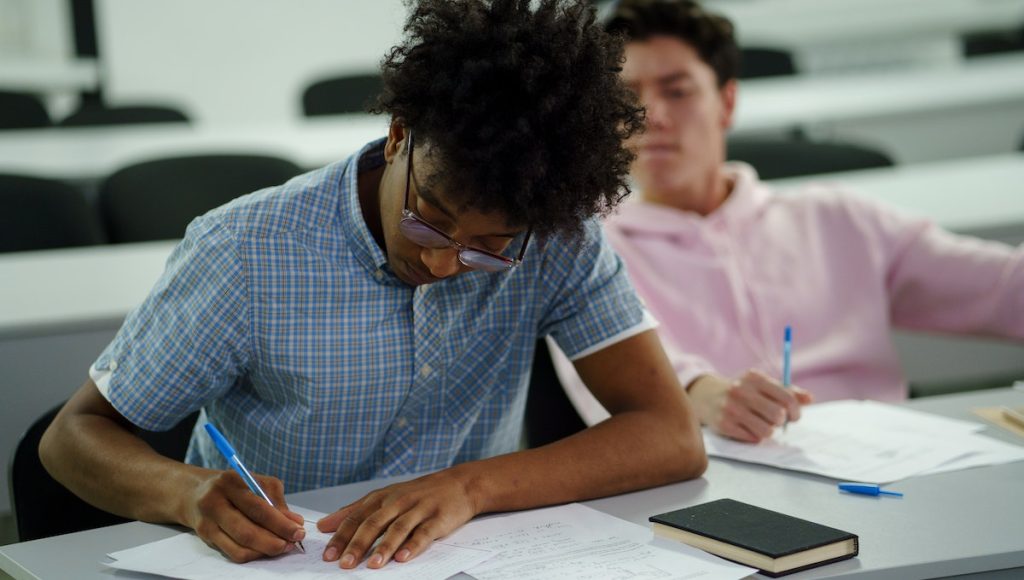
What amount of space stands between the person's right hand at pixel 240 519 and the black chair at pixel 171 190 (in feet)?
6.00

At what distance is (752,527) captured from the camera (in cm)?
126

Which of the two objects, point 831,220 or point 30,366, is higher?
point 831,220

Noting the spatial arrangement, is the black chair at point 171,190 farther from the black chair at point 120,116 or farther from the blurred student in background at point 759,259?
the black chair at point 120,116

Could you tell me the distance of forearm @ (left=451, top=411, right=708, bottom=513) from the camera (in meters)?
1.37

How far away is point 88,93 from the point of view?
22.3ft

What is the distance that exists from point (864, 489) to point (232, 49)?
6298mm

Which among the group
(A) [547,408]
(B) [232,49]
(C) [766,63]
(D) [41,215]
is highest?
(B) [232,49]

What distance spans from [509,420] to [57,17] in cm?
600

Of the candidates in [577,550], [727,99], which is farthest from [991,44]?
[577,550]

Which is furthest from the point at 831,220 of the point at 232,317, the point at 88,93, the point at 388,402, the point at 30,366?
the point at 88,93

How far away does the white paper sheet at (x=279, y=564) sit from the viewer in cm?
118

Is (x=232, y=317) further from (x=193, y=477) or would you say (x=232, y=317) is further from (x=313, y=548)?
(x=313, y=548)

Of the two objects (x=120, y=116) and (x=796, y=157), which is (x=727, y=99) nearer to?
(x=796, y=157)

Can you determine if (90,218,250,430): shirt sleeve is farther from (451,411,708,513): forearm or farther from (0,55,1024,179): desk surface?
(0,55,1024,179): desk surface
